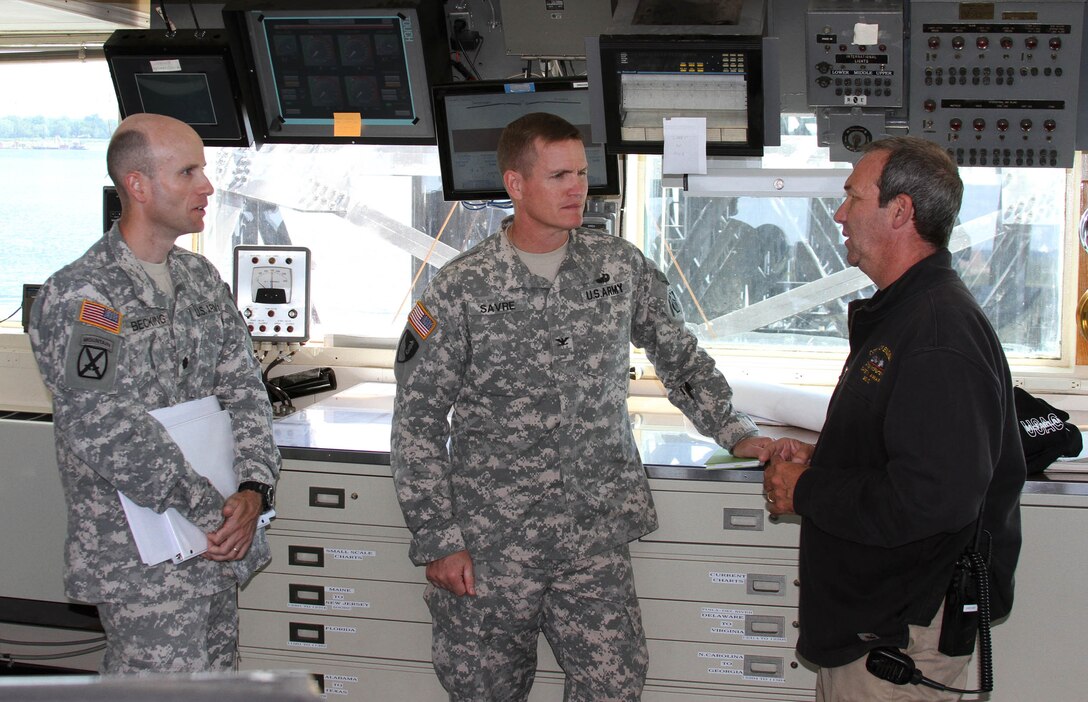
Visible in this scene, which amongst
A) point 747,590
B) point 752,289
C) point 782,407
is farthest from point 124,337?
point 752,289

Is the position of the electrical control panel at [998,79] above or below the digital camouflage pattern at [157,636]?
above

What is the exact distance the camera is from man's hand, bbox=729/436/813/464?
7.45 ft

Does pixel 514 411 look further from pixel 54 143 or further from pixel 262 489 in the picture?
pixel 54 143

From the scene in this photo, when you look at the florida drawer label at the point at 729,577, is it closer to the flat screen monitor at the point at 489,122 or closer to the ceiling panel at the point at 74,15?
the flat screen monitor at the point at 489,122

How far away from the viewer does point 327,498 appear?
2695 mm

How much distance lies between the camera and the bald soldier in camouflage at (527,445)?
2.22 m

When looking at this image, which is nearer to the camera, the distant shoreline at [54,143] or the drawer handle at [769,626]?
the drawer handle at [769,626]

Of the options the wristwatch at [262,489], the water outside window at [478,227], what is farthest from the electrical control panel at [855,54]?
the wristwatch at [262,489]

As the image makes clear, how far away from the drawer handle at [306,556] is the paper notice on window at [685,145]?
1494mm

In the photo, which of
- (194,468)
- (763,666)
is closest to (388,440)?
(194,468)

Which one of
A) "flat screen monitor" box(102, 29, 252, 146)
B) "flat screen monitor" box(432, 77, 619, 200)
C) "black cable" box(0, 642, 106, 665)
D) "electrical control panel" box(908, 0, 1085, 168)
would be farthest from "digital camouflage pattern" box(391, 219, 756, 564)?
"black cable" box(0, 642, 106, 665)

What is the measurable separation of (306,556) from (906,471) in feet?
5.64

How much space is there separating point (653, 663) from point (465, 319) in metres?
1.08

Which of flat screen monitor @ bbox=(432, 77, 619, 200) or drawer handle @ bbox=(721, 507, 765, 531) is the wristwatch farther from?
flat screen monitor @ bbox=(432, 77, 619, 200)
